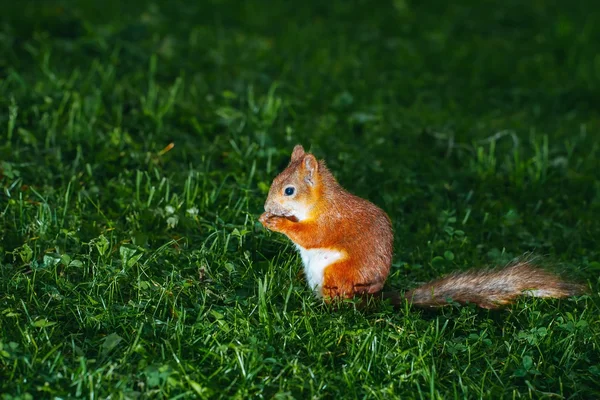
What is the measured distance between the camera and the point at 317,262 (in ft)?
11.3

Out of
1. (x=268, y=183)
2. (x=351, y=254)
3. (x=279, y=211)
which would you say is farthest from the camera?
(x=268, y=183)

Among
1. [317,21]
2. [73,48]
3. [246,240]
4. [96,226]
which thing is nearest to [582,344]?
[246,240]

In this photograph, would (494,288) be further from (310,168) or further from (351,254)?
(310,168)

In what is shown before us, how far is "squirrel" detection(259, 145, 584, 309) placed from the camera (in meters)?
3.43

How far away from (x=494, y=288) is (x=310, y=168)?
0.82 m

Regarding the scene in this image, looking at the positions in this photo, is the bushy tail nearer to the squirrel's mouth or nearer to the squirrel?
the squirrel

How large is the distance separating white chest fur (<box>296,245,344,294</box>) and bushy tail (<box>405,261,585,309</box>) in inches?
12.5

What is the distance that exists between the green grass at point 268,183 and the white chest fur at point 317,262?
0.07 m

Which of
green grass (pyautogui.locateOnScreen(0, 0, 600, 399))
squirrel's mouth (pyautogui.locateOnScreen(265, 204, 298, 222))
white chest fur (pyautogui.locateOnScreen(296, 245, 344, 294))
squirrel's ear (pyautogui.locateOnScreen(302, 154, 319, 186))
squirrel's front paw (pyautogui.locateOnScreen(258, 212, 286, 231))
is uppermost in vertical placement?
squirrel's ear (pyautogui.locateOnScreen(302, 154, 319, 186))

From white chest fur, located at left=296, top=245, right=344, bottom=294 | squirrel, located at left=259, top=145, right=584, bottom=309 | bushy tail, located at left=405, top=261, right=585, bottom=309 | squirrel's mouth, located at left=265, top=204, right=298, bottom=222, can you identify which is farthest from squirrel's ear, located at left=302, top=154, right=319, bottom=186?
Result: bushy tail, located at left=405, top=261, right=585, bottom=309

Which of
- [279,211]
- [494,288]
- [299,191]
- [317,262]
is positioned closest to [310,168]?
[299,191]

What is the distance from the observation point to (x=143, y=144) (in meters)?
4.75

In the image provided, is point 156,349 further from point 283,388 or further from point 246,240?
point 246,240

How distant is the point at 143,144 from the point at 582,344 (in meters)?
2.44
